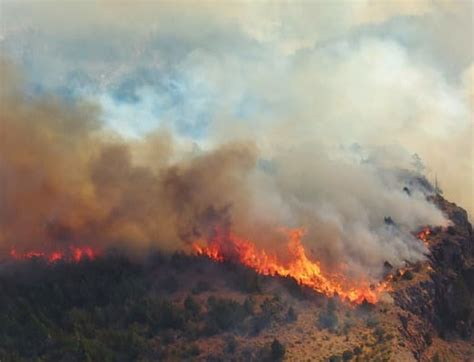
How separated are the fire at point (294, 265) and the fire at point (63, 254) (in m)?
28.5

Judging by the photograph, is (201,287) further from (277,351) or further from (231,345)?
(277,351)

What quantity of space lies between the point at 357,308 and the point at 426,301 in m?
24.0

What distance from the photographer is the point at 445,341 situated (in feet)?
559

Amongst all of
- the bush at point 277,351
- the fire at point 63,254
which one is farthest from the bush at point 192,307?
the fire at point 63,254

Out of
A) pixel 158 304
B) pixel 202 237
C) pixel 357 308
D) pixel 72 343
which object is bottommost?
pixel 72 343

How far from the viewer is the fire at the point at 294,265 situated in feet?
545

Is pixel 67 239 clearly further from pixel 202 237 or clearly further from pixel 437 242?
pixel 437 242

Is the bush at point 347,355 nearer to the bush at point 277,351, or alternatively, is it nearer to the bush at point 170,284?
the bush at point 277,351

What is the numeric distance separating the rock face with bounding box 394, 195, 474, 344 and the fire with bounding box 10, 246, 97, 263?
7974 centimetres

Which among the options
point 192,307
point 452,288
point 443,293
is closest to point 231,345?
point 192,307

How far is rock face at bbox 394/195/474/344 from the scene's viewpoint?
168 metres

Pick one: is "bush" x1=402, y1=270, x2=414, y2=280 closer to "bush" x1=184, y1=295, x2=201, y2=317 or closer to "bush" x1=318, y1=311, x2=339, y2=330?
"bush" x1=318, y1=311, x2=339, y2=330

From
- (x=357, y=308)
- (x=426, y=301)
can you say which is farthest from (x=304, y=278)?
(x=426, y=301)

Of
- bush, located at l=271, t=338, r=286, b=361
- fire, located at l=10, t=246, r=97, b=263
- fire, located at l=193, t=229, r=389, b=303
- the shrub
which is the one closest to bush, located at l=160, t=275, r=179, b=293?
fire, located at l=193, t=229, r=389, b=303
